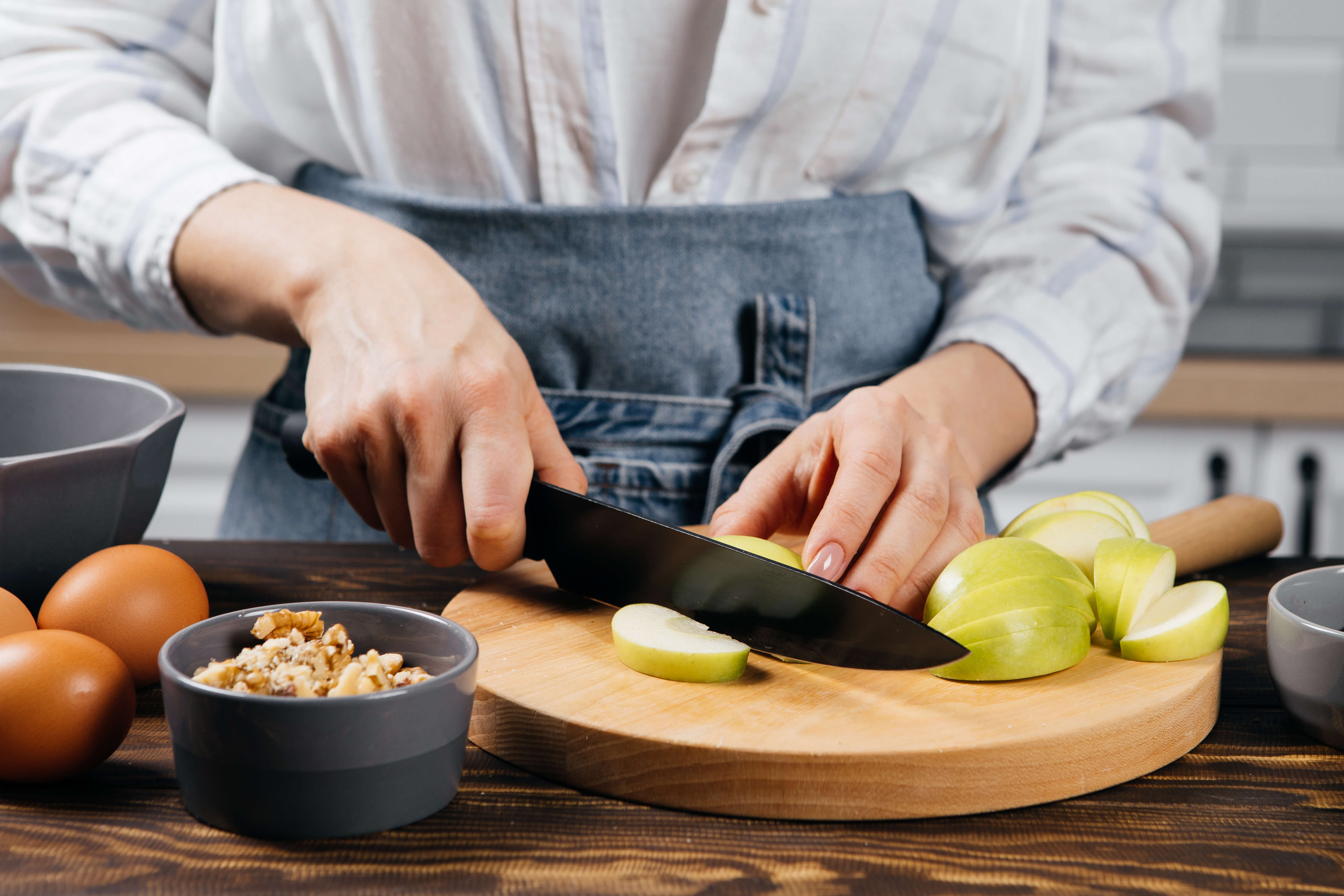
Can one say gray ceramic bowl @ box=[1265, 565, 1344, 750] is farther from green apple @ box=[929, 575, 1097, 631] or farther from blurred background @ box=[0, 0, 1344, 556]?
blurred background @ box=[0, 0, 1344, 556]

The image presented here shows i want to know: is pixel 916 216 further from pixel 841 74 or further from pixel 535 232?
pixel 535 232

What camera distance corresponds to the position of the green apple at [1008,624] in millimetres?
647

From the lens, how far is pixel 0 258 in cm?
111

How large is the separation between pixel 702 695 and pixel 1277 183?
85.1 inches

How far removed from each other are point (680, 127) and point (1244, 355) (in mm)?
1614

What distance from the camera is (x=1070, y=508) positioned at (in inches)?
34.9

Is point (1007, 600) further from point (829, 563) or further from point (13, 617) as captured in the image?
point (13, 617)

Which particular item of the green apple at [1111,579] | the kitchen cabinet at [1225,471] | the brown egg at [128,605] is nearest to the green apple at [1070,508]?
the green apple at [1111,579]

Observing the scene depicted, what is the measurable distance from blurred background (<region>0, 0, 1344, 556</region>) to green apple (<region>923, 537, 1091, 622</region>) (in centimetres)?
150

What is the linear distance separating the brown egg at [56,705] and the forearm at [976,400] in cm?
61

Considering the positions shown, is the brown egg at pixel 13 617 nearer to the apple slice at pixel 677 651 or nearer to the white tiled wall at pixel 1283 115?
the apple slice at pixel 677 651

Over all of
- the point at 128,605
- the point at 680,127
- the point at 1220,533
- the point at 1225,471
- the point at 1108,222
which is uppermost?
the point at 680,127

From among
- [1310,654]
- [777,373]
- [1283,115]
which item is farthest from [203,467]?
[1283,115]

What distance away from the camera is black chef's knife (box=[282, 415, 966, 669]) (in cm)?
65
